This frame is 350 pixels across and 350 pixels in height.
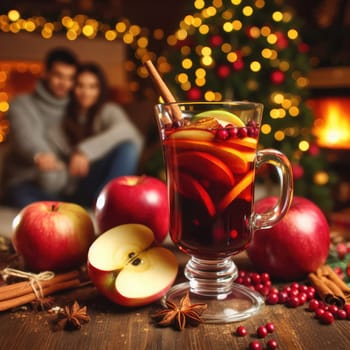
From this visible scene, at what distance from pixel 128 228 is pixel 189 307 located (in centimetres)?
23

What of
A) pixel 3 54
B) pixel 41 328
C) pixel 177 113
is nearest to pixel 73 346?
pixel 41 328

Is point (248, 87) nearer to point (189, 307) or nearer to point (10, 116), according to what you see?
point (10, 116)

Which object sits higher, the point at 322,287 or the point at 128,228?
the point at 128,228

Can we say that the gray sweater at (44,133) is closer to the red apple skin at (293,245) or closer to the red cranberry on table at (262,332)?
the red apple skin at (293,245)

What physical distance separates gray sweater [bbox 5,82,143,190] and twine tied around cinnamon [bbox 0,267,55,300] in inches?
80.9

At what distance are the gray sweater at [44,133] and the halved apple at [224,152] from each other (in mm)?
2212

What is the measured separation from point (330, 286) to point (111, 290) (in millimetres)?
449

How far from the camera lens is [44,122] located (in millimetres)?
3266

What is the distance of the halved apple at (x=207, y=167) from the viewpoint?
34.3 inches

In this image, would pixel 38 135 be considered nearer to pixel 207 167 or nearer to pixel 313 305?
pixel 207 167

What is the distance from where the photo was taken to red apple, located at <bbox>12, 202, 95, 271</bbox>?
1.01 m

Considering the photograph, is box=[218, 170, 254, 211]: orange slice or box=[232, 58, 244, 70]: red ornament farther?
box=[232, 58, 244, 70]: red ornament

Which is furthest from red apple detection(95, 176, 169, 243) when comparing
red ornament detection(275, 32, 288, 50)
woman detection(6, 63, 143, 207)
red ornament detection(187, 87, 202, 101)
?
red ornament detection(275, 32, 288, 50)

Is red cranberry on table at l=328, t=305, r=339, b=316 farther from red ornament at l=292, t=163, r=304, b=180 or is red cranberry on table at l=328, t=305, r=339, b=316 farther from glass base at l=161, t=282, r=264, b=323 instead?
red ornament at l=292, t=163, r=304, b=180
